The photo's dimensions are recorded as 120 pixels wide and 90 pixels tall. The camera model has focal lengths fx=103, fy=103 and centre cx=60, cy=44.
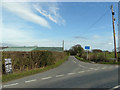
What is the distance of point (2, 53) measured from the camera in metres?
8.39

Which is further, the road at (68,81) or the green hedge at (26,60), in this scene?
the green hedge at (26,60)

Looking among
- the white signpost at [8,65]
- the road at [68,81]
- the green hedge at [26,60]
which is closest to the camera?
the road at [68,81]

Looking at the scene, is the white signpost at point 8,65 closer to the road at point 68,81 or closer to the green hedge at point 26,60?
the green hedge at point 26,60

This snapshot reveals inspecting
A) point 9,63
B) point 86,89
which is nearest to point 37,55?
point 9,63

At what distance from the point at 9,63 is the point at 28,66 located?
2.62m

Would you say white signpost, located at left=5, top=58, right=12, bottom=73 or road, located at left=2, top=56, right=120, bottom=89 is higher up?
white signpost, located at left=5, top=58, right=12, bottom=73

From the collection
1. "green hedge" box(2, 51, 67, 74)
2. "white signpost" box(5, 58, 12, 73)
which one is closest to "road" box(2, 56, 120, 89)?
"white signpost" box(5, 58, 12, 73)

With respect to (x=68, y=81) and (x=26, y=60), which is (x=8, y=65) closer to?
(x=26, y=60)

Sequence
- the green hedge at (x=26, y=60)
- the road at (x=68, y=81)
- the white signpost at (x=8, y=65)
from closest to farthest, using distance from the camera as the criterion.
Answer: the road at (x=68, y=81)
the white signpost at (x=8, y=65)
the green hedge at (x=26, y=60)

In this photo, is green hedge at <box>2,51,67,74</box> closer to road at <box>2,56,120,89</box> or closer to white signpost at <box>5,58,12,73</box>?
white signpost at <box>5,58,12,73</box>

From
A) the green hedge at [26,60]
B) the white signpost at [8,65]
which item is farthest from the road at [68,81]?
the green hedge at [26,60]

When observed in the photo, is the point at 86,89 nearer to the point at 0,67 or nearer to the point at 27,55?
the point at 0,67

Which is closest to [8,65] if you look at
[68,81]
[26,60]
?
[26,60]

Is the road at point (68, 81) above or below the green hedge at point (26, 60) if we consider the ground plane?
below
